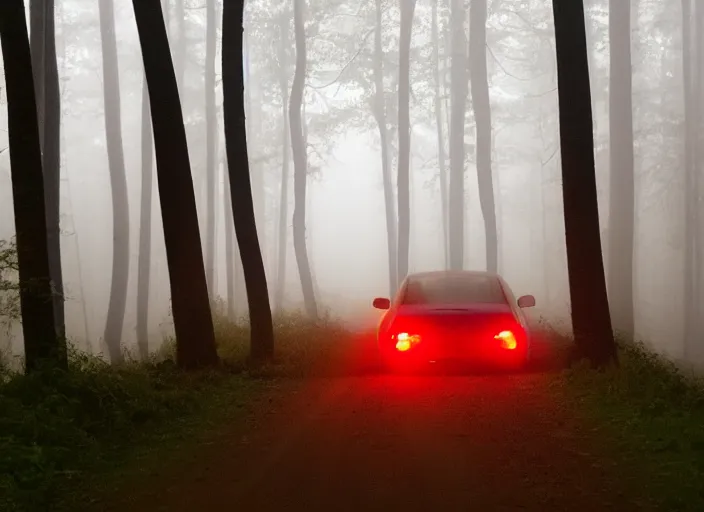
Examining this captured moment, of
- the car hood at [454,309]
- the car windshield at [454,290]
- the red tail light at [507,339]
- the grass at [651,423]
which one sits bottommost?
the grass at [651,423]

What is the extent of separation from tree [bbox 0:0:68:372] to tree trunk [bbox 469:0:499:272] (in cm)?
2150

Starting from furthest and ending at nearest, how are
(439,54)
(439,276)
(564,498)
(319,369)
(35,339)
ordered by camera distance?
(439,54), (319,369), (439,276), (35,339), (564,498)

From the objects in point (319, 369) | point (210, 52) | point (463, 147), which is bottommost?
point (319, 369)

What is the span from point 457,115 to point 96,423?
25.6m

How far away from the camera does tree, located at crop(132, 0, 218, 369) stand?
38.0ft

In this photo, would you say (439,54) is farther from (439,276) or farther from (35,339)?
(35,339)

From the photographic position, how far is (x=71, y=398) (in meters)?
7.91

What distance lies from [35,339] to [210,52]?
80.4 ft

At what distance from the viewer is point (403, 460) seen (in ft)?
20.8

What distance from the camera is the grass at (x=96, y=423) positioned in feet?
19.1

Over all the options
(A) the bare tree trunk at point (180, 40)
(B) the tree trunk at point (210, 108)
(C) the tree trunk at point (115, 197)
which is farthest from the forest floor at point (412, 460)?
(A) the bare tree trunk at point (180, 40)

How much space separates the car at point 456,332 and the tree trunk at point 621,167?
11779 millimetres

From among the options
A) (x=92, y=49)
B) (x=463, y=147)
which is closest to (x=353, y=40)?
(x=463, y=147)

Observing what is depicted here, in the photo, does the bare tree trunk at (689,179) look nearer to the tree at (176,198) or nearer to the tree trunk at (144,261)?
the tree trunk at (144,261)
